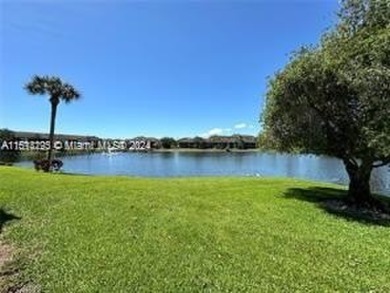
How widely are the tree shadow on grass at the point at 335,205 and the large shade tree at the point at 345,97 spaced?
101cm

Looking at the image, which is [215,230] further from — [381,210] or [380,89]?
[381,210]

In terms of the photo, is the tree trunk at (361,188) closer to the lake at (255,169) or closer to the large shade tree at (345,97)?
the large shade tree at (345,97)

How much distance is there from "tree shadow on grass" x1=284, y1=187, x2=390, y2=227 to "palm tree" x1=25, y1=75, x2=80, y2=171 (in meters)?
24.2

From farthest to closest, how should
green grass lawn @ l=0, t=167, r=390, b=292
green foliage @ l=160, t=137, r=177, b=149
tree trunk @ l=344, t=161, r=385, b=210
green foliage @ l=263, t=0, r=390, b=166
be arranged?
1. green foliage @ l=160, t=137, r=177, b=149
2. tree trunk @ l=344, t=161, r=385, b=210
3. green foliage @ l=263, t=0, r=390, b=166
4. green grass lawn @ l=0, t=167, r=390, b=292

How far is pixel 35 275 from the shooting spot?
29.7 ft

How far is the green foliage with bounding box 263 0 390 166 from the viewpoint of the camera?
16.7m

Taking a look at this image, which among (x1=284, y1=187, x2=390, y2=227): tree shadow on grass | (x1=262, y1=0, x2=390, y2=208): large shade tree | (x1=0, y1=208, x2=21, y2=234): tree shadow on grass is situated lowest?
(x1=0, y1=208, x2=21, y2=234): tree shadow on grass

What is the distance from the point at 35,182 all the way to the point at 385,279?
17.2m

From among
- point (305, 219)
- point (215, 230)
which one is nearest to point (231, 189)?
point (305, 219)

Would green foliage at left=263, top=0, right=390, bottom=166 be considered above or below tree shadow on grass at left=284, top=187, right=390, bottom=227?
above

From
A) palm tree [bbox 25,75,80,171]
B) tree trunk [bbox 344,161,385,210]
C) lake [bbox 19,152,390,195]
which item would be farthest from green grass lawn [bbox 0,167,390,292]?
palm tree [bbox 25,75,80,171]

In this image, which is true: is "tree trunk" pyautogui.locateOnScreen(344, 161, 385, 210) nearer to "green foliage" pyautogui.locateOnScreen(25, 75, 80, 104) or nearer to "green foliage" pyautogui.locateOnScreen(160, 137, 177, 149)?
"green foliage" pyautogui.locateOnScreen(25, 75, 80, 104)

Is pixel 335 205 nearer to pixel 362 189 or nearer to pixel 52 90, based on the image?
pixel 362 189

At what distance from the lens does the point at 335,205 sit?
18844mm
